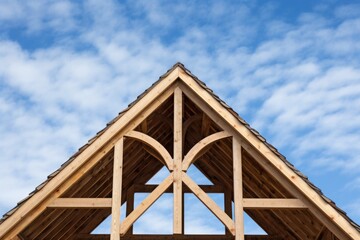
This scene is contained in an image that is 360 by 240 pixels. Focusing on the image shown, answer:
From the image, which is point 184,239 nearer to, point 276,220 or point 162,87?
point 276,220

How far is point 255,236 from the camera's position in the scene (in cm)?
1361

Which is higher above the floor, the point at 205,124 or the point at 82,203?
the point at 205,124

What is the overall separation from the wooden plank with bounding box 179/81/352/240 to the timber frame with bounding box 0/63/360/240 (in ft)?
0.05

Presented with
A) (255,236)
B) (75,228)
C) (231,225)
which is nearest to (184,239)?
(255,236)

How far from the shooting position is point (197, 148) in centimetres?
1052

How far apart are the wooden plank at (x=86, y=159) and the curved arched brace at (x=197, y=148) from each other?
106 cm

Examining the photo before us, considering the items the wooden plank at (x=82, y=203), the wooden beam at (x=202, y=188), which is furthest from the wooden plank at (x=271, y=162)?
the wooden beam at (x=202, y=188)

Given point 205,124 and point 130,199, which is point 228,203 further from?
point 205,124

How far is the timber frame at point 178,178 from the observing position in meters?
9.93

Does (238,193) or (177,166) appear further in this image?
(177,166)

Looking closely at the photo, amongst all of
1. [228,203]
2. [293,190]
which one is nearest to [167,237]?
[228,203]

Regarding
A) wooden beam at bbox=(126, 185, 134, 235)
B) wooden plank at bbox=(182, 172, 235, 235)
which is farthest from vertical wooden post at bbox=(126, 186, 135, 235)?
wooden plank at bbox=(182, 172, 235, 235)

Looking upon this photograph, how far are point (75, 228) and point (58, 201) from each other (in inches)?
127

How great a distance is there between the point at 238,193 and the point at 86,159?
8.65 ft
